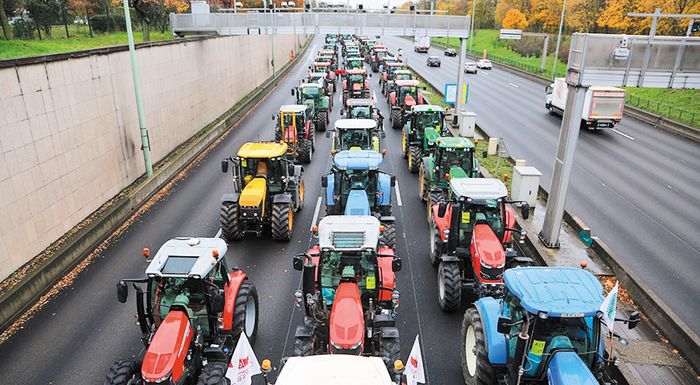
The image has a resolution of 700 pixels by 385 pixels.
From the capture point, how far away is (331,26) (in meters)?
29.0

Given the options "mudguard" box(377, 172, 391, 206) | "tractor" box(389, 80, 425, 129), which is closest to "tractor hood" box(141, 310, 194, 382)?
"mudguard" box(377, 172, 391, 206)

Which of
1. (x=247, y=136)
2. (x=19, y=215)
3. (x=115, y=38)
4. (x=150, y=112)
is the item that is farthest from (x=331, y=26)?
(x=19, y=215)

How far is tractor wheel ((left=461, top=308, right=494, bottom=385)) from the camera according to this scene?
738 centimetres

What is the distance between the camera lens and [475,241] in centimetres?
1029

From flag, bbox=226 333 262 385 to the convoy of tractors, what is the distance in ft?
2.25

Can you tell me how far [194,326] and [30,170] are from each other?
26.5 ft

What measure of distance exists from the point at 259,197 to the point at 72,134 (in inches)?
248

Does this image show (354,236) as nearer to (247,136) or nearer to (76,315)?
(76,315)

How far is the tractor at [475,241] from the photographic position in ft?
32.6

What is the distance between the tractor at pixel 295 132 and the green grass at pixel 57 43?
9.15 meters

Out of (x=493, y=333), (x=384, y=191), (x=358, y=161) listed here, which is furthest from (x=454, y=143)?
(x=493, y=333)

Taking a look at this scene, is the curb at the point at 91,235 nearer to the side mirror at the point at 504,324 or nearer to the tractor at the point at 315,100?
the tractor at the point at 315,100

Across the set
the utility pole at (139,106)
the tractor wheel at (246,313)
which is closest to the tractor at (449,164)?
the tractor wheel at (246,313)

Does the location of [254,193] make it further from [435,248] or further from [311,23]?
[311,23]
